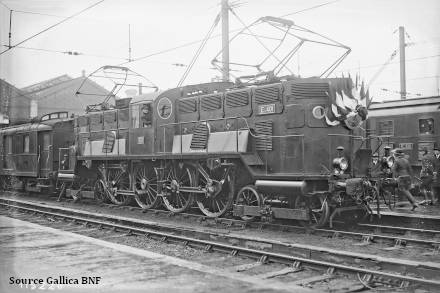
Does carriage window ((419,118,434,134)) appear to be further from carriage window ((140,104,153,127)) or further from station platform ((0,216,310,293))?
station platform ((0,216,310,293))

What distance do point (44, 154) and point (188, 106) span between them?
9.45m

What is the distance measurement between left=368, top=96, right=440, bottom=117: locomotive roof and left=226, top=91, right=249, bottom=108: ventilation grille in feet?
27.6

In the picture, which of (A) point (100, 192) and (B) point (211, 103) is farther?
(A) point (100, 192)

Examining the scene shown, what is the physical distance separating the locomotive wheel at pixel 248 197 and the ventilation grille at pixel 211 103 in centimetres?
254

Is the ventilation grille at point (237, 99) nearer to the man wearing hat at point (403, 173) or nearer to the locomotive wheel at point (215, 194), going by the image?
the locomotive wheel at point (215, 194)

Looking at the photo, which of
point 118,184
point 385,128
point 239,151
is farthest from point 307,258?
point 385,128

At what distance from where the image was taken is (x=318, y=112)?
34.8ft

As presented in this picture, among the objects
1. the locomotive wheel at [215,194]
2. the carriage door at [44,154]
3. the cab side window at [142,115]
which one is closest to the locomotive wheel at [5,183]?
the carriage door at [44,154]

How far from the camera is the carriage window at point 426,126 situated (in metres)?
17.3

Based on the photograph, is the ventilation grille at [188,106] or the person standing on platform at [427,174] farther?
the person standing on platform at [427,174]

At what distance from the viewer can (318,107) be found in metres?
10.6

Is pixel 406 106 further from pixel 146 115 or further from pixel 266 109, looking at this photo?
pixel 146 115

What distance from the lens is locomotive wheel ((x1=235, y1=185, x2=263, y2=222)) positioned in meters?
11.2

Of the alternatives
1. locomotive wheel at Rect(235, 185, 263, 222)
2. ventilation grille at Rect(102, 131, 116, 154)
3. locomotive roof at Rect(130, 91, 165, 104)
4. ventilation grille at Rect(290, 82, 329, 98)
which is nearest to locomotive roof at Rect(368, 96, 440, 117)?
ventilation grille at Rect(290, 82, 329, 98)
